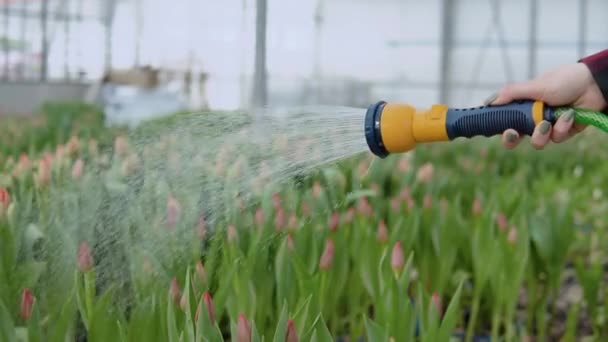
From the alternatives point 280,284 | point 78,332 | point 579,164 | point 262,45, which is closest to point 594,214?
point 579,164

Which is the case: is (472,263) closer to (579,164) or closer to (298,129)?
(298,129)

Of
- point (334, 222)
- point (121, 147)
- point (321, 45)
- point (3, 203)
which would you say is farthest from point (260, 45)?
point (321, 45)

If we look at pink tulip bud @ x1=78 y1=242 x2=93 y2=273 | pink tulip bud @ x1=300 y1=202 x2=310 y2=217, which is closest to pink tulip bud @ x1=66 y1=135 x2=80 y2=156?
pink tulip bud @ x1=300 y1=202 x2=310 y2=217

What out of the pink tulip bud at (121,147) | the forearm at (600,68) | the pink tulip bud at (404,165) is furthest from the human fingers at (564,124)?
the pink tulip bud at (404,165)

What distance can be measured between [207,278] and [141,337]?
26cm

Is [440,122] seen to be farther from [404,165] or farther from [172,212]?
[404,165]

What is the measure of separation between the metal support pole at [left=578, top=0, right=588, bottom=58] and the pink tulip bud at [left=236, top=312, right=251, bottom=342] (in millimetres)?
12303

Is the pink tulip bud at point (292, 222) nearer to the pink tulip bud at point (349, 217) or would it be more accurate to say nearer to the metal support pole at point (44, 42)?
the pink tulip bud at point (349, 217)

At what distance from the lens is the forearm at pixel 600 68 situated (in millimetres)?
1172

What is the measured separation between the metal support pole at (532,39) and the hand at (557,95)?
11.9 meters

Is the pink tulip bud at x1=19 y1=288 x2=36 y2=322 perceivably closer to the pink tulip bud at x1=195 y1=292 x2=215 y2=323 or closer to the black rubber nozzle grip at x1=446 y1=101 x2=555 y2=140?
the pink tulip bud at x1=195 y1=292 x2=215 y2=323

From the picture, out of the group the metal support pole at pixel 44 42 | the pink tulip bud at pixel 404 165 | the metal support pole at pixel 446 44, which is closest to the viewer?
the pink tulip bud at pixel 404 165

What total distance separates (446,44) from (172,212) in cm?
1221

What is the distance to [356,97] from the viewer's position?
14062 millimetres
